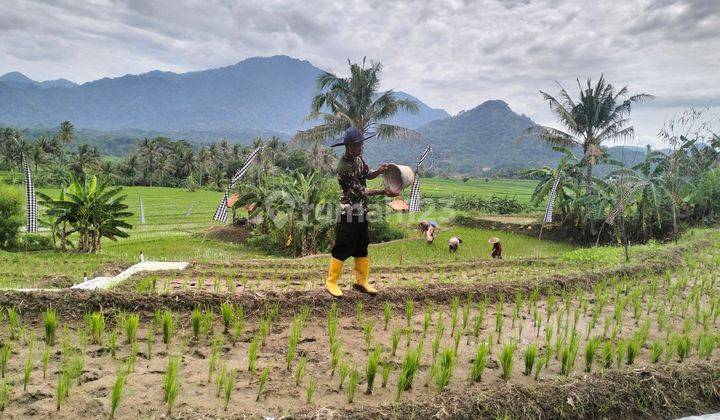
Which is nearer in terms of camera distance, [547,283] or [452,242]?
[547,283]

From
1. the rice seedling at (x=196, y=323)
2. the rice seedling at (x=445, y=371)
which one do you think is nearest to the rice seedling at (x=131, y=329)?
the rice seedling at (x=196, y=323)

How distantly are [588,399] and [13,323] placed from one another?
4.52 meters

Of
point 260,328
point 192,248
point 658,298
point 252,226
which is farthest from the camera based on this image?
point 252,226

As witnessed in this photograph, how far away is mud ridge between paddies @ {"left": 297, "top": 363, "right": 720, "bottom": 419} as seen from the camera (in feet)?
9.78

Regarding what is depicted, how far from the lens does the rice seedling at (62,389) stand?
2.85m

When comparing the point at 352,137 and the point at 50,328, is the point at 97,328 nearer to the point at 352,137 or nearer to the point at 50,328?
the point at 50,328

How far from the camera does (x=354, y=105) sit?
21.6 metres

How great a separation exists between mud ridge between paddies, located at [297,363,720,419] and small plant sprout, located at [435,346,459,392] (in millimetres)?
129

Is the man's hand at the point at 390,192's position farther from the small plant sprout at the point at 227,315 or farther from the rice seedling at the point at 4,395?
the rice seedling at the point at 4,395

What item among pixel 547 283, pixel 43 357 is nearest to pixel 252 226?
pixel 547 283

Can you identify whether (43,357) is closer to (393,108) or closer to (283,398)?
(283,398)

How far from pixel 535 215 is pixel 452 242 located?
910 cm

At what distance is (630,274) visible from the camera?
24.9 feet

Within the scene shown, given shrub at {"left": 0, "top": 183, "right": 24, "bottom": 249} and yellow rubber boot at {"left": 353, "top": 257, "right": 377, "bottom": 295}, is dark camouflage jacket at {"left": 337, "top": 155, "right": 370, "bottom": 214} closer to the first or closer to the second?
yellow rubber boot at {"left": 353, "top": 257, "right": 377, "bottom": 295}
